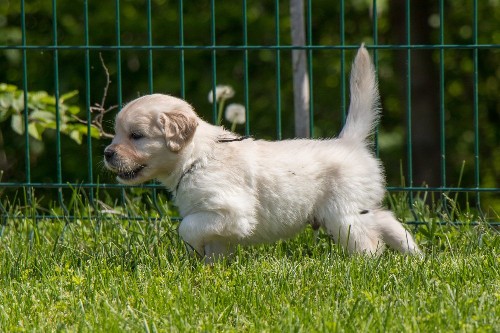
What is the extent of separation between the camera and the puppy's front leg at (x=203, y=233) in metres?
5.77

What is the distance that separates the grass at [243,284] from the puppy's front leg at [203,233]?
0.38ft

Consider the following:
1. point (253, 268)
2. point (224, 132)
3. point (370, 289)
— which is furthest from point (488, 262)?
point (224, 132)

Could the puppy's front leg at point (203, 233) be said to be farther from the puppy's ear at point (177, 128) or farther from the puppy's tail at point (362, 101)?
the puppy's tail at point (362, 101)

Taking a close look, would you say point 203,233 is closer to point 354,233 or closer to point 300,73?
point 354,233

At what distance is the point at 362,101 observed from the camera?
20.6 feet

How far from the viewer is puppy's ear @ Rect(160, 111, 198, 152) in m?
5.81

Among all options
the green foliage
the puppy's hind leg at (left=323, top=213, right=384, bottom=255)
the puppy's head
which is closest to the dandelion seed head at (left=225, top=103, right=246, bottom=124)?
the green foliage

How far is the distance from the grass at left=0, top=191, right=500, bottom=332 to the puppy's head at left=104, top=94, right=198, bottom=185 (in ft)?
1.56

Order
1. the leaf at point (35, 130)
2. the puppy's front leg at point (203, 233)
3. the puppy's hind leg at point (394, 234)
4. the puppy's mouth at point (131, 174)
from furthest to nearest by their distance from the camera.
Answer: the leaf at point (35, 130)
the puppy's hind leg at point (394, 234)
the puppy's mouth at point (131, 174)
the puppy's front leg at point (203, 233)

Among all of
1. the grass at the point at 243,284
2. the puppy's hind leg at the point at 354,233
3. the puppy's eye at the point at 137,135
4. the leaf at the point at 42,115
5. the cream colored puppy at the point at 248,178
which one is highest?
the puppy's eye at the point at 137,135

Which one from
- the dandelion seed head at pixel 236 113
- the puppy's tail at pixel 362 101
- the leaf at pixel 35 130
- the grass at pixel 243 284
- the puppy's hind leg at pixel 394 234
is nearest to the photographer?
the grass at pixel 243 284

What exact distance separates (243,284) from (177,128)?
42.5 inches

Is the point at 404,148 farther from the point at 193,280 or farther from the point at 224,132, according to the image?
the point at 193,280

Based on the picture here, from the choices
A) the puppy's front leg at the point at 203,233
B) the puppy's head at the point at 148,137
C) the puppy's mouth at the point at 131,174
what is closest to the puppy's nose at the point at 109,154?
the puppy's head at the point at 148,137
